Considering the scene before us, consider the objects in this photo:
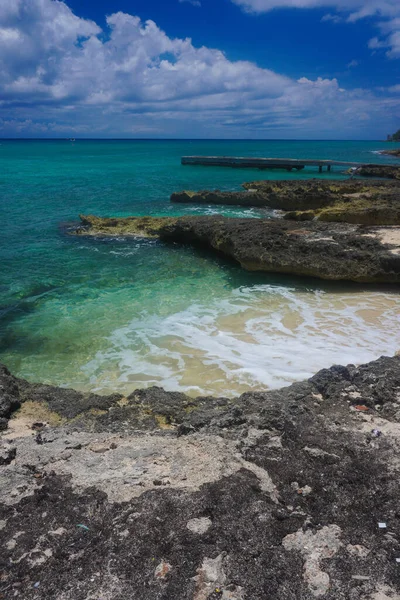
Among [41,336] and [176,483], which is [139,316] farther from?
[176,483]

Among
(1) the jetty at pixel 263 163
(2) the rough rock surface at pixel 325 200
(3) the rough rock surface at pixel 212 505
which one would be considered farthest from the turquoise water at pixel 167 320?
(1) the jetty at pixel 263 163

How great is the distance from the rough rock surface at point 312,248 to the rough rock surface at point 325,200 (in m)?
2.96

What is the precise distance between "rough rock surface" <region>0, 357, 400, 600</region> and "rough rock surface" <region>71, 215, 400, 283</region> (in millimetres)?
7030

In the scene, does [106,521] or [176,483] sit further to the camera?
[176,483]

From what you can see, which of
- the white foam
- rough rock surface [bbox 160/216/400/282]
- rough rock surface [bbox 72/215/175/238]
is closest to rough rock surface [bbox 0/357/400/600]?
the white foam

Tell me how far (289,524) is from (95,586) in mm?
1692

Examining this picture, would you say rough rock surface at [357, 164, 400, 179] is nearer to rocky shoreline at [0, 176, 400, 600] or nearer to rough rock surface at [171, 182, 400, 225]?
rough rock surface at [171, 182, 400, 225]

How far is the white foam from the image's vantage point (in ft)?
25.8

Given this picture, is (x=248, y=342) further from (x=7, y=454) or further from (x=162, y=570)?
(x=162, y=570)

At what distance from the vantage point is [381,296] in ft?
38.1

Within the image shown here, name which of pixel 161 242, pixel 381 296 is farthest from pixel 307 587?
pixel 161 242

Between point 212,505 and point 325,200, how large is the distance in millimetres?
21583

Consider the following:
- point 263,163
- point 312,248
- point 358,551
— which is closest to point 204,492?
point 358,551

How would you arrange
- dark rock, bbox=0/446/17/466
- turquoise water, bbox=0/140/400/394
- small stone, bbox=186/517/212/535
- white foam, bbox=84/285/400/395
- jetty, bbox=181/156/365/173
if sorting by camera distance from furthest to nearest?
1. jetty, bbox=181/156/365/173
2. turquoise water, bbox=0/140/400/394
3. white foam, bbox=84/285/400/395
4. dark rock, bbox=0/446/17/466
5. small stone, bbox=186/517/212/535
